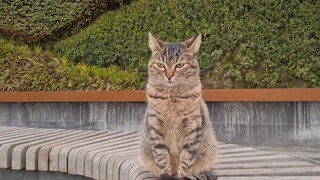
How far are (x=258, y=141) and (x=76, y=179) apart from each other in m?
1.88

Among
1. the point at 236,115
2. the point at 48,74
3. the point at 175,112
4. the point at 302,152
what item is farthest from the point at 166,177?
the point at 48,74

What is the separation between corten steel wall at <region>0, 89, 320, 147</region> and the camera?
13.8 feet

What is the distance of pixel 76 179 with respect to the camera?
366 centimetres

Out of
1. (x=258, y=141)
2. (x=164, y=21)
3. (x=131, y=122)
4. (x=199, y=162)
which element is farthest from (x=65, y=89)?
(x=199, y=162)

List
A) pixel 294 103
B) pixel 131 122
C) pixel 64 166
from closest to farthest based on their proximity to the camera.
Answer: pixel 64 166 → pixel 294 103 → pixel 131 122

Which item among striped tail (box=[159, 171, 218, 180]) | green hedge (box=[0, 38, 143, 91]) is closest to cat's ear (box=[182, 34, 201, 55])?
striped tail (box=[159, 171, 218, 180])

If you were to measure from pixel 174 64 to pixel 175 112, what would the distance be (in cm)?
27

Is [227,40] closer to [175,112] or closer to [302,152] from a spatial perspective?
[302,152]

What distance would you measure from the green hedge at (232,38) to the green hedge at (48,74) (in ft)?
0.84

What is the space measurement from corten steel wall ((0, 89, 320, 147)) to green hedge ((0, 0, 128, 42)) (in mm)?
1577

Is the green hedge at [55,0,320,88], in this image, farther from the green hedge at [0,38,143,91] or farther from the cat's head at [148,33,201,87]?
the cat's head at [148,33,201,87]

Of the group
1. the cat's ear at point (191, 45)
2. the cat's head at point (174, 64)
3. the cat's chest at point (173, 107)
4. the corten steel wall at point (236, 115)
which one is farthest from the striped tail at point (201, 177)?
the corten steel wall at point (236, 115)

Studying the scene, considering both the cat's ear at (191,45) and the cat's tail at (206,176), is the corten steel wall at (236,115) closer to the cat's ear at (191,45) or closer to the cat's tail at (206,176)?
the cat's tail at (206,176)

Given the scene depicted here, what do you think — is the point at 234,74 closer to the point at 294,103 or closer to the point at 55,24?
the point at 294,103
